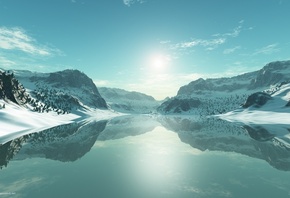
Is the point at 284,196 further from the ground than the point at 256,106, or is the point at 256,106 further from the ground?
the point at 256,106

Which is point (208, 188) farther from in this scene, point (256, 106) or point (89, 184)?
point (256, 106)

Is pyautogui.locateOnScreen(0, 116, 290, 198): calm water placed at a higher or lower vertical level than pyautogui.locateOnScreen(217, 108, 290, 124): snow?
lower

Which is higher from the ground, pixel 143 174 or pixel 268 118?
pixel 268 118

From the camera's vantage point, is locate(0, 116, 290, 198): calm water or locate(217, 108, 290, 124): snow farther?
locate(217, 108, 290, 124): snow

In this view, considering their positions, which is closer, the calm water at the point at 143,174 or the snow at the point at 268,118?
the calm water at the point at 143,174

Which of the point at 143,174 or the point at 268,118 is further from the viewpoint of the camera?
the point at 268,118

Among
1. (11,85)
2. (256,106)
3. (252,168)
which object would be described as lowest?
(252,168)

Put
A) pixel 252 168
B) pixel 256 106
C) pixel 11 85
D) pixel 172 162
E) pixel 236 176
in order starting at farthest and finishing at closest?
pixel 256 106, pixel 11 85, pixel 172 162, pixel 252 168, pixel 236 176

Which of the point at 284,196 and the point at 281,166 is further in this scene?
the point at 281,166

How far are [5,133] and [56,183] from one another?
42922mm

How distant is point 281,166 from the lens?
3425cm

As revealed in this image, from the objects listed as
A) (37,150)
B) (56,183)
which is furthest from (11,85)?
(56,183)

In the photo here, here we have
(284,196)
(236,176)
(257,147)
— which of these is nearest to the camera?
(284,196)

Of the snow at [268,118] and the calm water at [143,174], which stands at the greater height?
the snow at [268,118]
